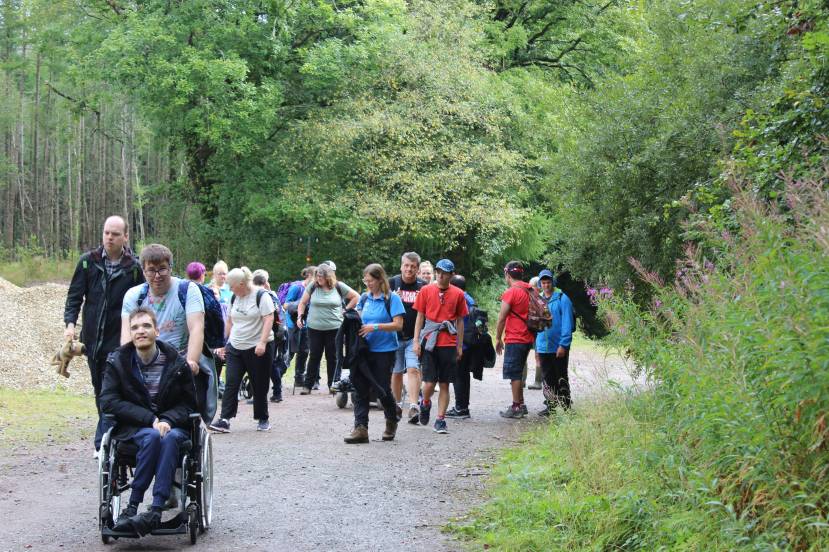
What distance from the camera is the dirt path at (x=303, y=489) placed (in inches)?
269

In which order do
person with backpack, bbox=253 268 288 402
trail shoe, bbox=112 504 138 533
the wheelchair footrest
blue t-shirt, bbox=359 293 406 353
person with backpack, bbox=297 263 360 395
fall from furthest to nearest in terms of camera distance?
1. person with backpack, bbox=297 263 360 395
2. person with backpack, bbox=253 268 288 402
3. blue t-shirt, bbox=359 293 406 353
4. the wheelchair footrest
5. trail shoe, bbox=112 504 138 533

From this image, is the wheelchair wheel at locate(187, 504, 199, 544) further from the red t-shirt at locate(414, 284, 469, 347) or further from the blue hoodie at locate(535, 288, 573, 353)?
the blue hoodie at locate(535, 288, 573, 353)

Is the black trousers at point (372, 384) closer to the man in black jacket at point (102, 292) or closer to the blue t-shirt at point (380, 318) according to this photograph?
the blue t-shirt at point (380, 318)

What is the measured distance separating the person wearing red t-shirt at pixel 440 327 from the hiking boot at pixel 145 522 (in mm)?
6300

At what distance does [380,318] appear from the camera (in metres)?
11.4

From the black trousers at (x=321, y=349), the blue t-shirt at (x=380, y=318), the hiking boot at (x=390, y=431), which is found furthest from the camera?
the black trousers at (x=321, y=349)

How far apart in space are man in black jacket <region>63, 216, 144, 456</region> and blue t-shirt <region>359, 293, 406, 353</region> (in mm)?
3273

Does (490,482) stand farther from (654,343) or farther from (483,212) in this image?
(483,212)

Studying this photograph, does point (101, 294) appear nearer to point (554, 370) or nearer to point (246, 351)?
point (246, 351)

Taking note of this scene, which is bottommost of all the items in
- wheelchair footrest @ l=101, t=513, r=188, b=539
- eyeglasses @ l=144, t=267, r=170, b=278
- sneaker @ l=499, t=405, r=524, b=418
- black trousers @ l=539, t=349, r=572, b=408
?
sneaker @ l=499, t=405, r=524, b=418

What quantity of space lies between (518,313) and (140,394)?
7.55m

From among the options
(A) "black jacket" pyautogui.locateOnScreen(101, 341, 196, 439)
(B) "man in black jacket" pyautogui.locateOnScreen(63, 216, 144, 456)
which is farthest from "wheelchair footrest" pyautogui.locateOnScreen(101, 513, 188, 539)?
(B) "man in black jacket" pyautogui.locateOnScreen(63, 216, 144, 456)

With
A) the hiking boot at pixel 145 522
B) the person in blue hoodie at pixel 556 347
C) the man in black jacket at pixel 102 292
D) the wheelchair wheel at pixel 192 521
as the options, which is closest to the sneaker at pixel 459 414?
the person in blue hoodie at pixel 556 347

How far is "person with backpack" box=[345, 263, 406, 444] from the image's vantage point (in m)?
11.2
